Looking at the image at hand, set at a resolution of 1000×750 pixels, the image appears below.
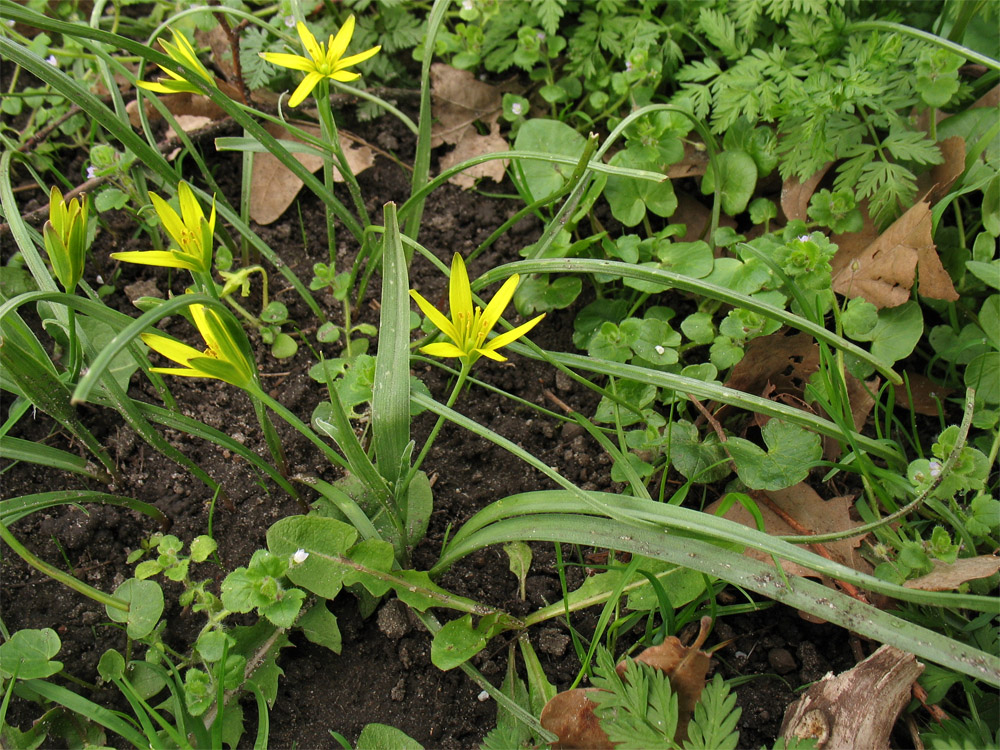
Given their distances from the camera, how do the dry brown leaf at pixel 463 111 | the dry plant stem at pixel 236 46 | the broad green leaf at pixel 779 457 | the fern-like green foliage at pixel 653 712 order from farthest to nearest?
the dry brown leaf at pixel 463 111 < the dry plant stem at pixel 236 46 < the broad green leaf at pixel 779 457 < the fern-like green foliage at pixel 653 712

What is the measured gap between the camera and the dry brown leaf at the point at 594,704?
1.46 m

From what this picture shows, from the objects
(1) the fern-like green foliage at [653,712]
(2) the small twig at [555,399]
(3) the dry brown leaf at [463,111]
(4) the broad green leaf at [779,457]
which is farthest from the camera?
(3) the dry brown leaf at [463,111]

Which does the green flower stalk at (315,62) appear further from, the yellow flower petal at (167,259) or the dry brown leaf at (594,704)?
the dry brown leaf at (594,704)

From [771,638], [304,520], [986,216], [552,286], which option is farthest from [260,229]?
[986,216]

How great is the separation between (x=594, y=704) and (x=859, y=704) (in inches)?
21.1

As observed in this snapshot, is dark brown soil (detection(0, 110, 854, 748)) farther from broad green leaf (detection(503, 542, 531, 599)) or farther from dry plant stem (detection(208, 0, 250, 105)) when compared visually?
dry plant stem (detection(208, 0, 250, 105))

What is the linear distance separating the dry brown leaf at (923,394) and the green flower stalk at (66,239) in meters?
2.04

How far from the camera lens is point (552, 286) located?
6.75 feet

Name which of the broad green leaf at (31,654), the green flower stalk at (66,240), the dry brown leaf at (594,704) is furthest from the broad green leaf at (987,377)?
the broad green leaf at (31,654)

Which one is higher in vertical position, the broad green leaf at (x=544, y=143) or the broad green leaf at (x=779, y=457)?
the broad green leaf at (x=544, y=143)

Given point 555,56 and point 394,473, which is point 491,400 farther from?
point 555,56

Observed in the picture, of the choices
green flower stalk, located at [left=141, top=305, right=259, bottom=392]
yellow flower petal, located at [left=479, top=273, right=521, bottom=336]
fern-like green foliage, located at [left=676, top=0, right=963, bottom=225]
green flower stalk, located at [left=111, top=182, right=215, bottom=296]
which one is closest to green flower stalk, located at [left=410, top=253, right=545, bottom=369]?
yellow flower petal, located at [left=479, top=273, right=521, bottom=336]

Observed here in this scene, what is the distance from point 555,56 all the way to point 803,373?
130cm

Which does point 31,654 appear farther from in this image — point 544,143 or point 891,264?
point 891,264
